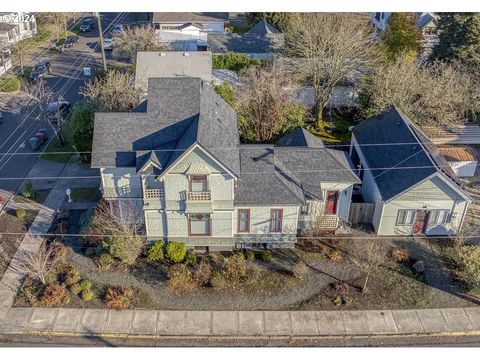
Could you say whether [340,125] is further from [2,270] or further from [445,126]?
[2,270]

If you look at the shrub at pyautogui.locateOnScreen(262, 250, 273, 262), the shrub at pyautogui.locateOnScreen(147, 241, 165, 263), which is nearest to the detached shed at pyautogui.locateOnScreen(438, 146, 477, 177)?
the shrub at pyautogui.locateOnScreen(262, 250, 273, 262)

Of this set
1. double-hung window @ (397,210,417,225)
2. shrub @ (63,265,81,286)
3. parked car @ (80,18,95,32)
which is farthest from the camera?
parked car @ (80,18,95,32)

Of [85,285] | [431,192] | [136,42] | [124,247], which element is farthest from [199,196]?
[136,42]

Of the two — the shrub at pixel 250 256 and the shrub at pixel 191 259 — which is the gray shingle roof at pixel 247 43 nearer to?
the shrub at pixel 250 256

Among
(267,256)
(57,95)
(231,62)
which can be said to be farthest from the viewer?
(57,95)

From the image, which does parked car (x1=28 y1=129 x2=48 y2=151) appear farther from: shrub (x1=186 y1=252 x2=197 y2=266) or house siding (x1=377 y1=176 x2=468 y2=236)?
Answer: house siding (x1=377 y1=176 x2=468 y2=236)

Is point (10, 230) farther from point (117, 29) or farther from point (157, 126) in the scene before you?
point (117, 29)

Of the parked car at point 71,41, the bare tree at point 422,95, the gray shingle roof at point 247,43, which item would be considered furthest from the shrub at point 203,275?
the parked car at point 71,41
